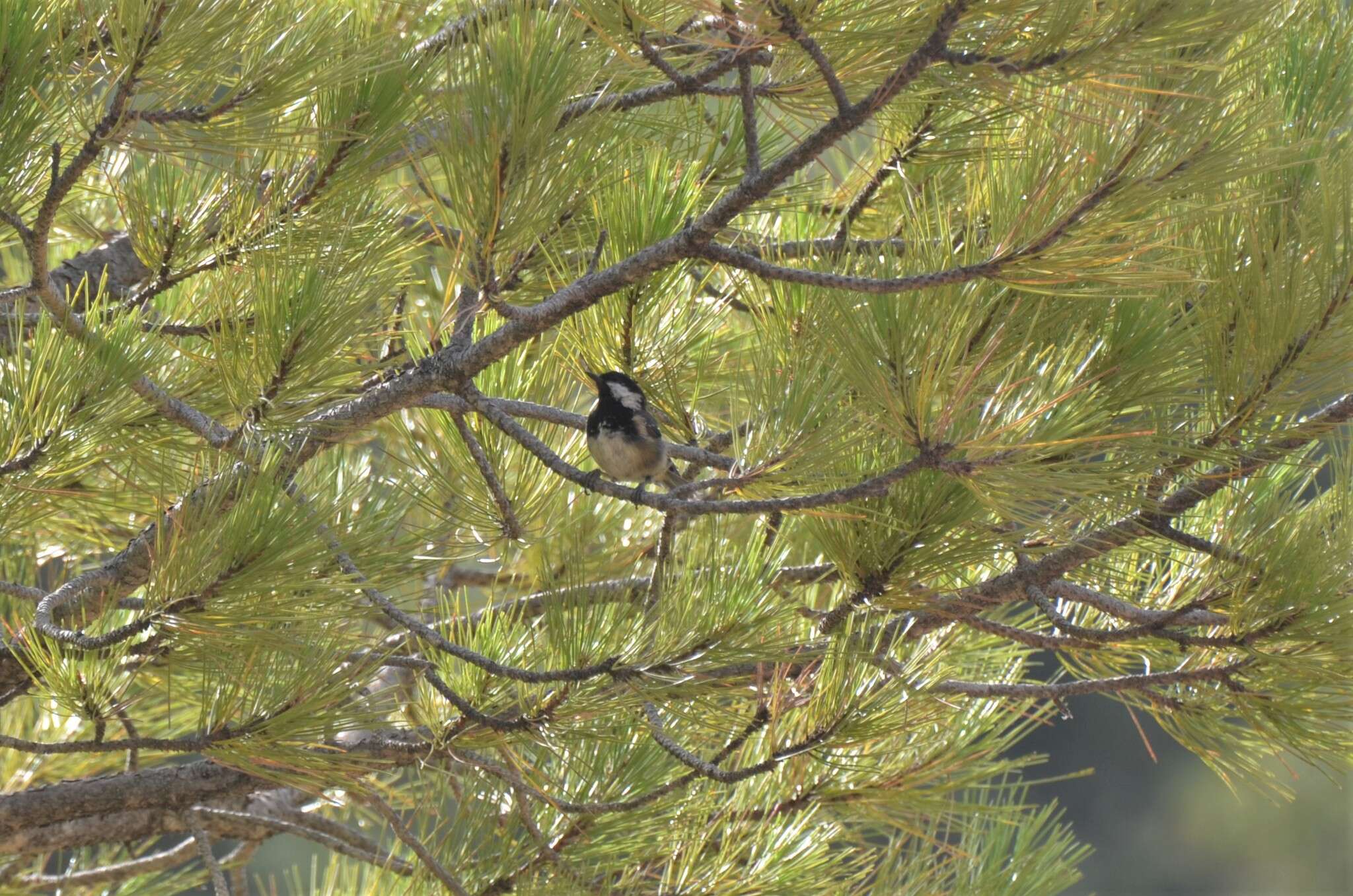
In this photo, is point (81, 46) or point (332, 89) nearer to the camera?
point (81, 46)

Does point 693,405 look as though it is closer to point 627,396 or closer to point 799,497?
point 627,396

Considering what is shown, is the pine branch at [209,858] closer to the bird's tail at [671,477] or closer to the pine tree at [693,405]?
the pine tree at [693,405]

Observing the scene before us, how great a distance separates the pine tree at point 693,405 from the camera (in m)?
0.71

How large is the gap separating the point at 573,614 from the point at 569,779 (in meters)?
0.30

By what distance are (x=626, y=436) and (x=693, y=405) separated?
80 millimetres

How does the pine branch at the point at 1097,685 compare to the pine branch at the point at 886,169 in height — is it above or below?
below

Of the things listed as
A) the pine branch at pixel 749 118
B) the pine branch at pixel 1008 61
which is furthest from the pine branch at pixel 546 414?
the pine branch at pixel 1008 61

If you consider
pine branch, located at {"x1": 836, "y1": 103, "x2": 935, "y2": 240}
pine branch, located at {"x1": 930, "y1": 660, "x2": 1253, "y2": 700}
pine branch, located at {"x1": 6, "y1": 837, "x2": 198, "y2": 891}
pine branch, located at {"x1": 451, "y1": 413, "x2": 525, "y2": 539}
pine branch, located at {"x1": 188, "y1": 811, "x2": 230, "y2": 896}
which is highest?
pine branch, located at {"x1": 836, "y1": 103, "x2": 935, "y2": 240}

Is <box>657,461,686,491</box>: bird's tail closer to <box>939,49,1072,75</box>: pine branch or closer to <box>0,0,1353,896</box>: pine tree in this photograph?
<box>0,0,1353,896</box>: pine tree

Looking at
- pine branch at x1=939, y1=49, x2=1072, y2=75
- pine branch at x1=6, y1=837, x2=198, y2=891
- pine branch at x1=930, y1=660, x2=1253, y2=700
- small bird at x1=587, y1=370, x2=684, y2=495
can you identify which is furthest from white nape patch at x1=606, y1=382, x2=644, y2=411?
pine branch at x1=6, y1=837, x2=198, y2=891

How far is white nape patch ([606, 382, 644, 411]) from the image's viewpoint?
41.8 inches

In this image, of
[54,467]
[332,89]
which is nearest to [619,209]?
[332,89]

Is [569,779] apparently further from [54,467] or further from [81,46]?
[81,46]

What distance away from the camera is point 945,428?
0.69m
